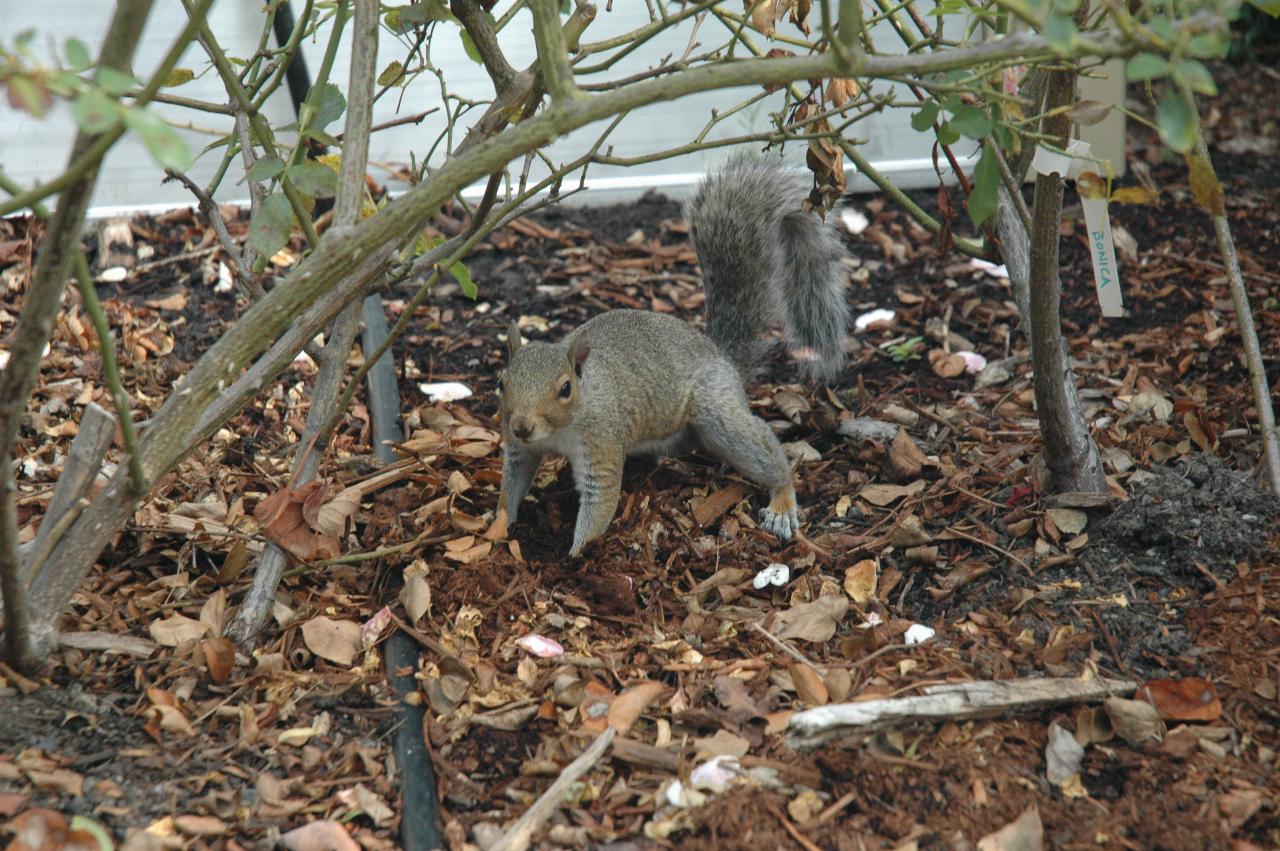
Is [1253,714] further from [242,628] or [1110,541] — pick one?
[242,628]

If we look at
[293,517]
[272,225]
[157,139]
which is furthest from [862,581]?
[157,139]

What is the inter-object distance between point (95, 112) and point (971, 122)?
1350 mm

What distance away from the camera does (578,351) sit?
2938mm

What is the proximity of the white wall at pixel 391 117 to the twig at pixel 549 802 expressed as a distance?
2074 millimetres

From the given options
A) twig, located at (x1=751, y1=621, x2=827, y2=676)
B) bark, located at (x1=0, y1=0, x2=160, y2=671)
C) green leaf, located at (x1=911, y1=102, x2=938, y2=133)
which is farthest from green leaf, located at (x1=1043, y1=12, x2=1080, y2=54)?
twig, located at (x1=751, y1=621, x2=827, y2=676)

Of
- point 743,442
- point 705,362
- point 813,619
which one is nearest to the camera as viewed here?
point 813,619

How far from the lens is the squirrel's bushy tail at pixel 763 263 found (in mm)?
3387

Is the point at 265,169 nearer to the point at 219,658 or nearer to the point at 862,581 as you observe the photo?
the point at 219,658

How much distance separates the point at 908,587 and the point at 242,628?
1.41 metres

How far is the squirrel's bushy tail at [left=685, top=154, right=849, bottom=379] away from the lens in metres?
3.39

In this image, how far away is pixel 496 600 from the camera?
268 cm

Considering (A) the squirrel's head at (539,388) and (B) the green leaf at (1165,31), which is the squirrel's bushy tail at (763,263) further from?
(B) the green leaf at (1165,31)

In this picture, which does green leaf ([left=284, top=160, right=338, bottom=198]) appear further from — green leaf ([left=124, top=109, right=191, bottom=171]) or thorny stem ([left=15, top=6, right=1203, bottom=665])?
green leaf ([left=124, top=109, right=191, bottom=171])

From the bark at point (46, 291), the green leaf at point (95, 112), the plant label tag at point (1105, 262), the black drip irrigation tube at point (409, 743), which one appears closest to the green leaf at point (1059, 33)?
the plant label tag at point (1105, 262)
